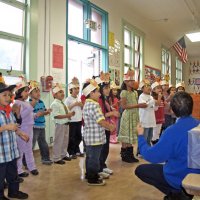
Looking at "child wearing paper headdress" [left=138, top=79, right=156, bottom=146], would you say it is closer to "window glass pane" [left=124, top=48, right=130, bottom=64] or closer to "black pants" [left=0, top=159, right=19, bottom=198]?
"black pants" [left=0, top=159, right=19, bottom=198]

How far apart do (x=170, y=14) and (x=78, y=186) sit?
7.35 meters

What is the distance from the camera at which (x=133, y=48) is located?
28.7 ft

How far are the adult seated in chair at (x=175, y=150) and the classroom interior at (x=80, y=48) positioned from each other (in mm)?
774

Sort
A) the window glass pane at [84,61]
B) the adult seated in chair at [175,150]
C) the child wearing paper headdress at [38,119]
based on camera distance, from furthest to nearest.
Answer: the window glass pane at [84,61] → the child wearing paper headdress at [38,119] → the adult seated in chair at [175,150]

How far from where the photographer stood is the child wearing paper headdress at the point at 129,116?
4102 mm

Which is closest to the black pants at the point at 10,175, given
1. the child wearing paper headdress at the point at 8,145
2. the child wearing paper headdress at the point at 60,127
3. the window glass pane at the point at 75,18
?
the child wearing paper headdress at the point at 8,145

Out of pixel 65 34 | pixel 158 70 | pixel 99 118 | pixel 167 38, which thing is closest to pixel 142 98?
pixel 99 118

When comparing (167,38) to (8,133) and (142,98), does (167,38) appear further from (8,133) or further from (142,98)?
(8,133)

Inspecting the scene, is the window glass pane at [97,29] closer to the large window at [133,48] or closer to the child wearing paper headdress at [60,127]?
the large window at [133,48]

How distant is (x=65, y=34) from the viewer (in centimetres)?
551

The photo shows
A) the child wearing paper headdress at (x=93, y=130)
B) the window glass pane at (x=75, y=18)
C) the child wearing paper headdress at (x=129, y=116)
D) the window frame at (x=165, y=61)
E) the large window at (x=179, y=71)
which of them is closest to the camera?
the child wearing paper headdress at (x=93, y=130)

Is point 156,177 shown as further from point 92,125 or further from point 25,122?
point 25,122

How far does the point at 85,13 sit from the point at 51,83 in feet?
7.05

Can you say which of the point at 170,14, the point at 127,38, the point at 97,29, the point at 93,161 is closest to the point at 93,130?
the point at 93,161
